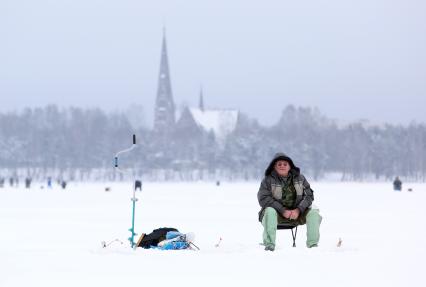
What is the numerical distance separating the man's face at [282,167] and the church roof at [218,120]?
165378 millimetres

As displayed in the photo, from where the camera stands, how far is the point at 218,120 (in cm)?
17912

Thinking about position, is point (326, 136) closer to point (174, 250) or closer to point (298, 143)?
→ point (298, 143)

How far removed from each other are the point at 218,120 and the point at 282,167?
168389 millimetres

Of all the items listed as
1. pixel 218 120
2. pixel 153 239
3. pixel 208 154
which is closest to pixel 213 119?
pixel 218 120

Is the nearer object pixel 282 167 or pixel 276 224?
pixel 276 224

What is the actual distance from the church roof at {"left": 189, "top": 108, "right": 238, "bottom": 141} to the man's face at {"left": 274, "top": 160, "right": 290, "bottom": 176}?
6511 inches

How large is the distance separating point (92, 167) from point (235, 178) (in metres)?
23.1

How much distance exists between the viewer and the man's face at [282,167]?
10.8 meters

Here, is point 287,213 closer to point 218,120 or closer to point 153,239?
point 153,239

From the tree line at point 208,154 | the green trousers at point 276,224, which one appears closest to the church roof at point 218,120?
the tree line at point 208,154

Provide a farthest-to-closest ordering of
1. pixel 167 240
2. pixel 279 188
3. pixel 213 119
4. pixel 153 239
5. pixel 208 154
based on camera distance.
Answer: pixel 213 119 < pixel 208 154 < pixel 153 239 < pixel 279 188 < pixel 167 240

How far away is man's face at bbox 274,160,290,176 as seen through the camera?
1081 cm

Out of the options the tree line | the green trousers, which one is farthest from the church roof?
the green trousers

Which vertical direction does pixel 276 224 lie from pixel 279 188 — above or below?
below
